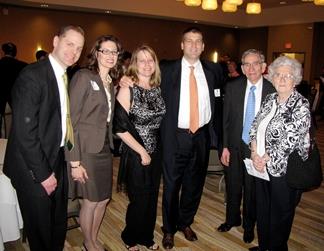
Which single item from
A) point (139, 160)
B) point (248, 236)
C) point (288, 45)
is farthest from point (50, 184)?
point (288, 45)

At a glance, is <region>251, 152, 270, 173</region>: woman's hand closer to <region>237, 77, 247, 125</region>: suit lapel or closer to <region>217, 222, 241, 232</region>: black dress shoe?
<region>237, 77, 247, 125</region>: suit lapel

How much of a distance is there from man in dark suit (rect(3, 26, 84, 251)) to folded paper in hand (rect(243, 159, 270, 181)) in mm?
1429

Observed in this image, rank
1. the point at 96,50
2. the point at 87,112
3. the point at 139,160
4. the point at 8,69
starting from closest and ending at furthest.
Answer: the point at 87,112 → the point at 96,50 → the point at 139,160 → the point at 8,69

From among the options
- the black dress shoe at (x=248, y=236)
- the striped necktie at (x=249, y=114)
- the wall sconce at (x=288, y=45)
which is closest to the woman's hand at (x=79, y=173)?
the striped necktie at (x=249, y=114)

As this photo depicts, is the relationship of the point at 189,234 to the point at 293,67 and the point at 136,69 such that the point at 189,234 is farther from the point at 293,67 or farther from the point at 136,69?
the point at 293,67

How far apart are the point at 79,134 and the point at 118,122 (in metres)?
0.32

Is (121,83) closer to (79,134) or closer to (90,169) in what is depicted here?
(79,134)

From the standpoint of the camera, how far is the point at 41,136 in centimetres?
200

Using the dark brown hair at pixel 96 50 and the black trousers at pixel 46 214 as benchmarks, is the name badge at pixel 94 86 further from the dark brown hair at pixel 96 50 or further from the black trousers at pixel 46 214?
the black trousers at pixel 46 214

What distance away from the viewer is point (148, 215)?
2736mm

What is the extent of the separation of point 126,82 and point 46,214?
107cm

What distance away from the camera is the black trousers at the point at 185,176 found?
284cm

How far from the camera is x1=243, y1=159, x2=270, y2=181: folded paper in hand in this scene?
252 cm

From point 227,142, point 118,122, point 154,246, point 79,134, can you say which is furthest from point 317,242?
point 79,134
